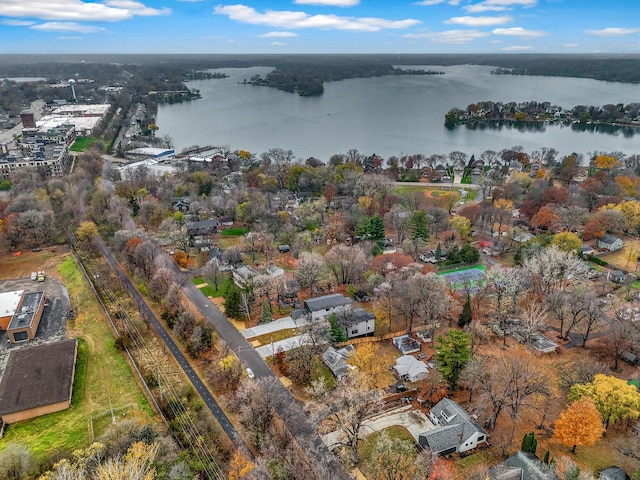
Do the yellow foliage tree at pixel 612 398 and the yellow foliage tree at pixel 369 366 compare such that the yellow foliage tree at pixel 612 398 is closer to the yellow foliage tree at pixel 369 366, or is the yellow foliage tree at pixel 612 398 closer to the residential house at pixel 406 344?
the residential house at pixel 406 344

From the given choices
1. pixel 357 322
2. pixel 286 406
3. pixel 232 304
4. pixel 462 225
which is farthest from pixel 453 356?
pixel 462 225

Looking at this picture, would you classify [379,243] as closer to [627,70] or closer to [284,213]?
[284,213]

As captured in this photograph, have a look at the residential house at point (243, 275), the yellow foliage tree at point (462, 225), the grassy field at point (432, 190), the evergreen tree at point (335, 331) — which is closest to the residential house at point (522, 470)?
the evergreen tree at point (335, 331)

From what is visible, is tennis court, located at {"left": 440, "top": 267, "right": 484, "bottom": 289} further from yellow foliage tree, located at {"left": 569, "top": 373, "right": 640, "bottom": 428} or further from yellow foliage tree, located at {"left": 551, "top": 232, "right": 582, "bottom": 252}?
yellow foliage tree, located at {"left": 569, "top": 373, "right": 640, "bottom": 428}

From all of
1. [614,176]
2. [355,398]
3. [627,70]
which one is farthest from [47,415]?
[627,70]

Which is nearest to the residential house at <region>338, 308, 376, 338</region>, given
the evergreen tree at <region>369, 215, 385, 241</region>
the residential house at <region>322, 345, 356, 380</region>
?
the residential house at <region>322, 345, 356, 380</region>

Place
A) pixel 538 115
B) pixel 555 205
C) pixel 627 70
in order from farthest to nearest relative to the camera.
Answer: pixel 627 70
pixel 538 115
pixel 555 205

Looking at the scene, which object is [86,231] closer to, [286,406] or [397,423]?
[286,406]
